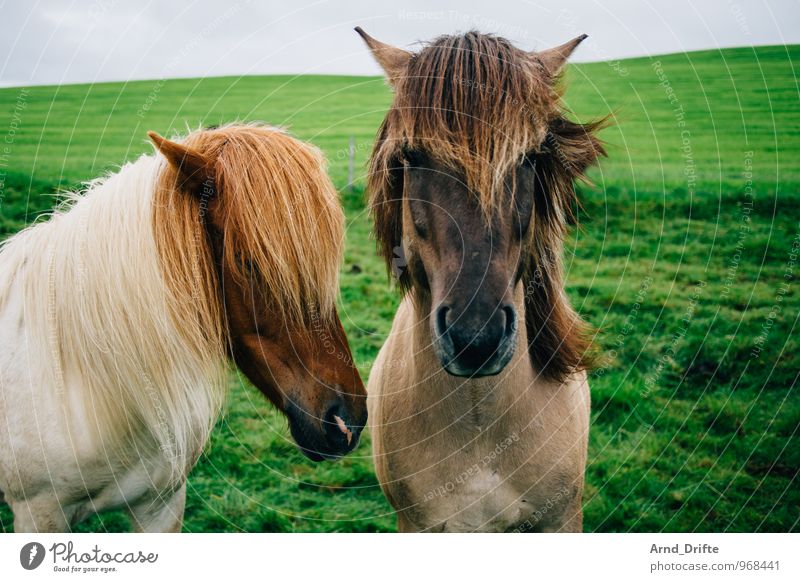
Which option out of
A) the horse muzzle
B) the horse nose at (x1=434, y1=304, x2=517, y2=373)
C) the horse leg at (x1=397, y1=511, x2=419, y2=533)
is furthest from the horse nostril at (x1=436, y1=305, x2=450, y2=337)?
the horse leg at (x1=397, y1=511, x2=419, y2=533)

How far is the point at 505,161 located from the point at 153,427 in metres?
1.54

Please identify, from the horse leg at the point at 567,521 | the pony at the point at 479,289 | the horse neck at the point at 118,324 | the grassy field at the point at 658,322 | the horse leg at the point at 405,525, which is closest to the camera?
the pony at the point at 479,289

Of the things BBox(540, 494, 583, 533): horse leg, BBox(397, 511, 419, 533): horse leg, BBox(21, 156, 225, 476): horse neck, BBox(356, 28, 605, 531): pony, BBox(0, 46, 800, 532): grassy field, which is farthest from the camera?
BBox(0, 46, 800, 532): grassy field

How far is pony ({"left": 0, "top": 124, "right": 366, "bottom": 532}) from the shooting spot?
1.96 metres

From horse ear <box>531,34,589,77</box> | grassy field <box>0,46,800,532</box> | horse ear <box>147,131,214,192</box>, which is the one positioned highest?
horse ear <box>531,34,589,77</box>

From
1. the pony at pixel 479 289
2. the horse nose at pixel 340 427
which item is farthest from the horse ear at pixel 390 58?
the horse nose at pixel 340 427

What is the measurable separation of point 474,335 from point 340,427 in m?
0.62

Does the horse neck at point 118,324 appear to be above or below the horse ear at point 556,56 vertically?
below

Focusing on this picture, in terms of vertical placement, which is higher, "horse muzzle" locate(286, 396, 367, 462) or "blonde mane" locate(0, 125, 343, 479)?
"blonde mane" locate(0, 125, 343, 479)

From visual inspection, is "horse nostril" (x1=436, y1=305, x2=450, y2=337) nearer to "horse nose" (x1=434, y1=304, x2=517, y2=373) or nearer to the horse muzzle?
"horse nose" (x1=434, y1=304, x2=517, y2=373)

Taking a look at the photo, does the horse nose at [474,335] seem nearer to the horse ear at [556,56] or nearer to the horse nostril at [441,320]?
the horse nostril at [441,320]

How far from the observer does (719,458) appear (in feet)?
12.1

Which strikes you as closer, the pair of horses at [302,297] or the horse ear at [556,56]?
the pair of horses at [302,297]

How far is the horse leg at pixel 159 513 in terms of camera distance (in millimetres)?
2479
